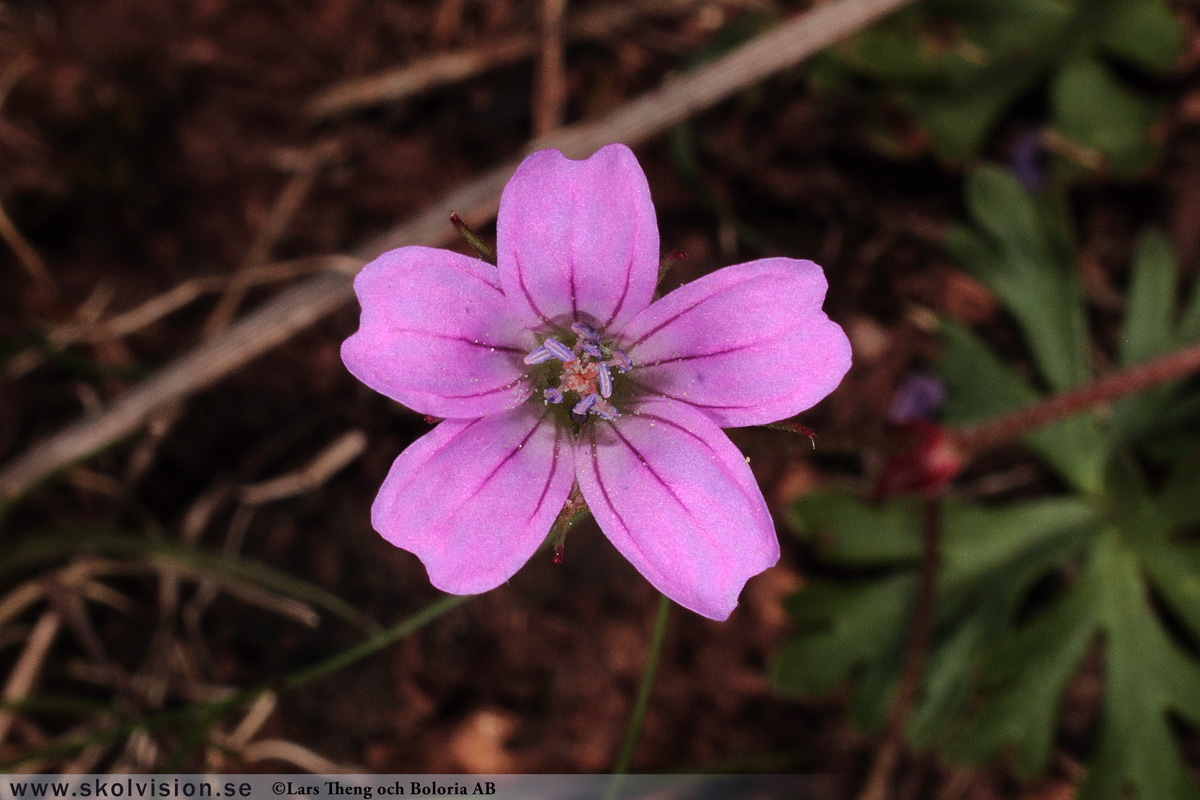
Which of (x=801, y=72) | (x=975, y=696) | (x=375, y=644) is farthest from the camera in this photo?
(x=801, y=72)

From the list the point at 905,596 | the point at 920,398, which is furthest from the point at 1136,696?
the point at 920,398

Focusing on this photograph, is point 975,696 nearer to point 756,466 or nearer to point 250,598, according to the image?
point 756,466

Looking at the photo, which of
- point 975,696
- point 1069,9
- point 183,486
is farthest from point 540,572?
point 1069,9

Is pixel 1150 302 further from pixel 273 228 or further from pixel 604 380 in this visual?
pixel 273 228

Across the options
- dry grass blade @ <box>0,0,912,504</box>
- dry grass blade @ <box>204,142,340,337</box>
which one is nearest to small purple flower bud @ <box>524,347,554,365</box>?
dry grass blade @ <box>0,0,912,504</box>

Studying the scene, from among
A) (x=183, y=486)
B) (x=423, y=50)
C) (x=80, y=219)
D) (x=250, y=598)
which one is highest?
(x=423, y=50)

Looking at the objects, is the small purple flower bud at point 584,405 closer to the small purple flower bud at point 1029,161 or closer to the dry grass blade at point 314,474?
the dry grass blade at point 314,474

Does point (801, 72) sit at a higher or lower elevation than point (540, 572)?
higher
